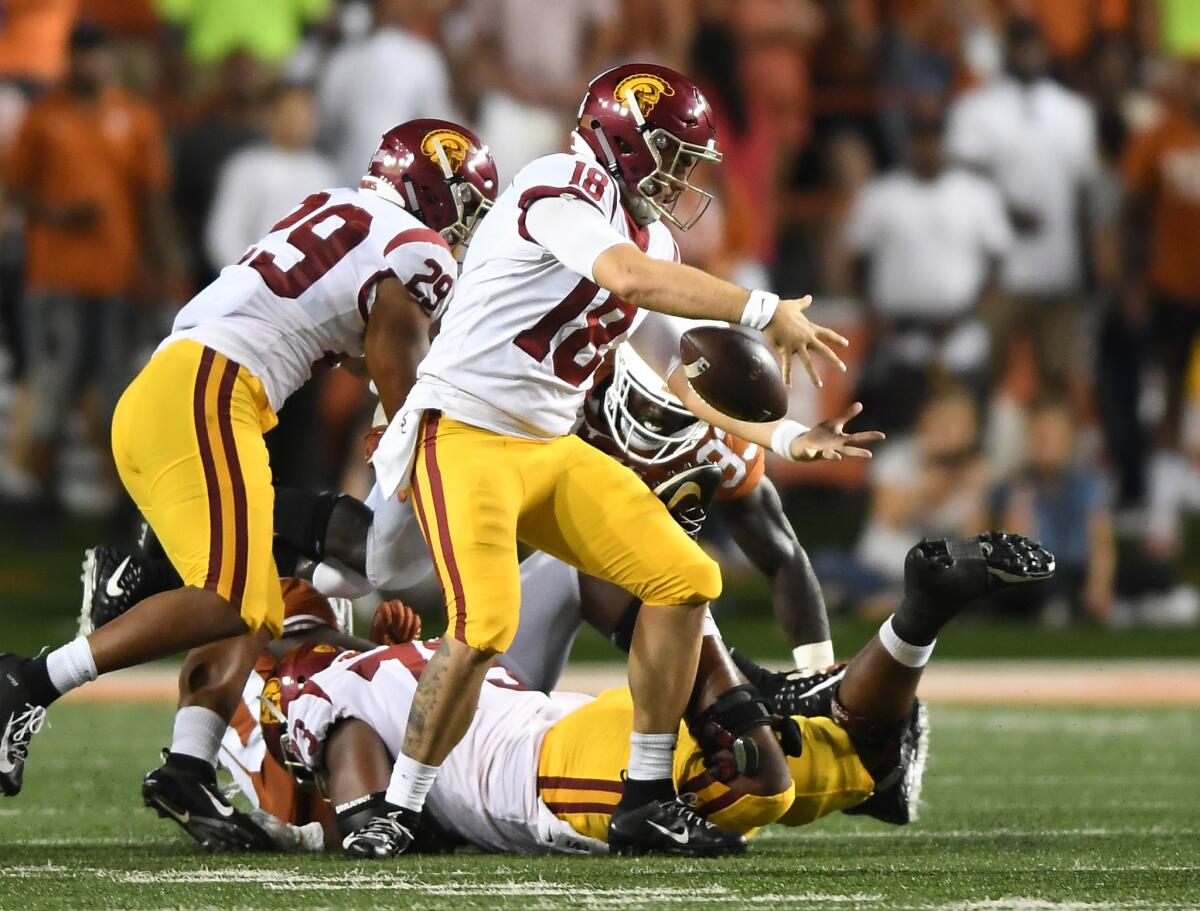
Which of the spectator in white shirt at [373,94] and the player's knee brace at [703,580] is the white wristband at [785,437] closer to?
the player's knee brace at [703,580]

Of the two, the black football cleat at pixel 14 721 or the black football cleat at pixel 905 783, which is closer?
the black football cleat at pixel 14 721

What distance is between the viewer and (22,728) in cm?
464

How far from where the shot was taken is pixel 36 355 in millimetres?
9969

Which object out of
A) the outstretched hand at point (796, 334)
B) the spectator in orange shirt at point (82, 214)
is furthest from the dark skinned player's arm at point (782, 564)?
the spectator in orange shirt at point (82, 214)

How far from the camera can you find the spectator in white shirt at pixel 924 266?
10.8 m

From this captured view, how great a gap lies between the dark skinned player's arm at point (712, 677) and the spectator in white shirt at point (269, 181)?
15.3ft

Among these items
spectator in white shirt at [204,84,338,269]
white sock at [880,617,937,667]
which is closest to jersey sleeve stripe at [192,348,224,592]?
white sock at [880,617,937,667]

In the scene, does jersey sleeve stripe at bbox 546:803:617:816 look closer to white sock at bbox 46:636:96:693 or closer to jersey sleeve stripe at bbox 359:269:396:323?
white sock at bbox 46:636:96:693

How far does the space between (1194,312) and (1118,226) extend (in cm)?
63

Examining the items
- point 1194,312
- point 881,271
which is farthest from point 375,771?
point 1194,312

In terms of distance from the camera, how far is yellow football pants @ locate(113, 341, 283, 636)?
4.79 metres

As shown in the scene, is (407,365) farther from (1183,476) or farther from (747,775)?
(1183,476)

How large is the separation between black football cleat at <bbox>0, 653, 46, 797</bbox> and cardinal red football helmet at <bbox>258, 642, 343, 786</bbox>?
487 mm

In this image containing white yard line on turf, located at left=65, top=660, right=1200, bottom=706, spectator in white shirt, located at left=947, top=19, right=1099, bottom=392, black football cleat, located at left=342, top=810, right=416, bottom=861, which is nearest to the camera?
black football cleat, located at left=342, top=810, right=416, bottom=861
